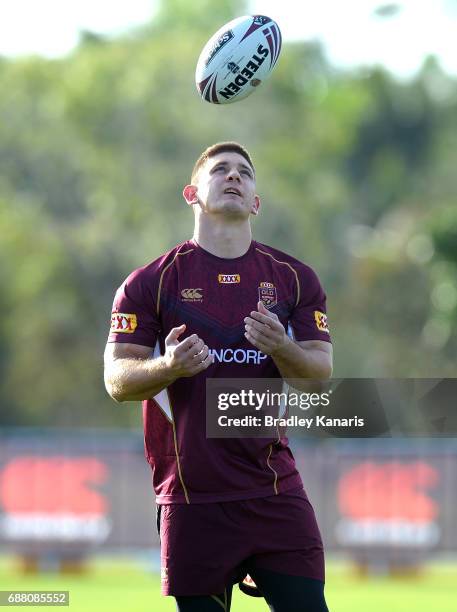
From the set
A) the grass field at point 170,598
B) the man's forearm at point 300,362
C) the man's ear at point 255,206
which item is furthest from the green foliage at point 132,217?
the man's forearm at point 300,362

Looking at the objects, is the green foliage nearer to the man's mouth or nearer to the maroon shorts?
the man's mouth

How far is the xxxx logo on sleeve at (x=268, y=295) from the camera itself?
23.1 ft

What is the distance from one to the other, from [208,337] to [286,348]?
475mm

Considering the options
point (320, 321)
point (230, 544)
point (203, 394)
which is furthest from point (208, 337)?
point (230, 544)

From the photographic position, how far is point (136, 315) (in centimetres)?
698

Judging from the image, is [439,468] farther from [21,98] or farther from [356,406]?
[21,98]

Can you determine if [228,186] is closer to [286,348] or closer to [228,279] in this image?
[228,279]

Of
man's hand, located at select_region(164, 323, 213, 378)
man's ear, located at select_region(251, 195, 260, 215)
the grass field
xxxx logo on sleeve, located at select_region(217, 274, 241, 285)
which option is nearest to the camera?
man's hand, located at select_region(164, 323, 213, 378)

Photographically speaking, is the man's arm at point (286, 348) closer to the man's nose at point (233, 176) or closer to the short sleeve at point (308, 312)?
the short sleeve at point (308, 312)

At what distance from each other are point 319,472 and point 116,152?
2857cm

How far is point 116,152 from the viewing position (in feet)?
152

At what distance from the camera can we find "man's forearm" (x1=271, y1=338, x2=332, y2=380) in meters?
6.67

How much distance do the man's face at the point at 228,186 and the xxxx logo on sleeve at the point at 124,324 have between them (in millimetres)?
666

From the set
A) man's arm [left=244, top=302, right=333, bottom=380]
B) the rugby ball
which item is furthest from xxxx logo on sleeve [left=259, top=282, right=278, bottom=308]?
the rugby ball
